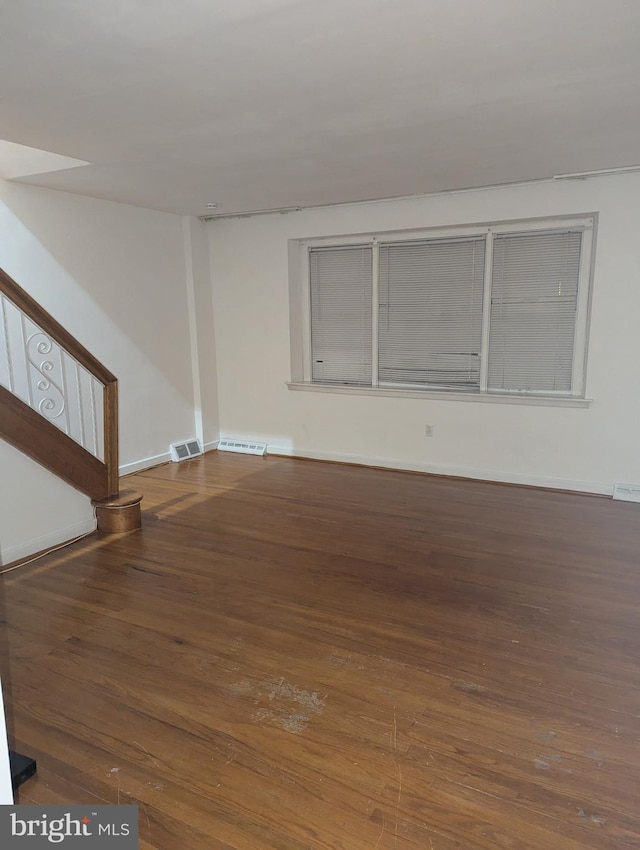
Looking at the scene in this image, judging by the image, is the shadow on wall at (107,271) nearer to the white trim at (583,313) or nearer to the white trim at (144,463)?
the white trim at (144,463)

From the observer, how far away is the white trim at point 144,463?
5.62 metres

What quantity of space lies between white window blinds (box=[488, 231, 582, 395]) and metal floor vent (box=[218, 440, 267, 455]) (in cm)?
262

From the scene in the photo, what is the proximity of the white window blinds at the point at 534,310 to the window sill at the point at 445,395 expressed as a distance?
0.21 meters

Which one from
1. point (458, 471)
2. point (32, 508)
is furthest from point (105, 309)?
point (458, 471)

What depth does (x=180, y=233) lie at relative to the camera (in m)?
6.06

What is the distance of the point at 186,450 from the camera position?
6234mm

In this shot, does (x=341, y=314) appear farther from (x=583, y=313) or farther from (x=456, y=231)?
(x=583, y=313)

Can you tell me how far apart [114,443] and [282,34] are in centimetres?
291

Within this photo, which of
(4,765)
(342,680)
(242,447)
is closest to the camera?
(4,765)

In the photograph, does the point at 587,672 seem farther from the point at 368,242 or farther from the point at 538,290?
the point at 368,242

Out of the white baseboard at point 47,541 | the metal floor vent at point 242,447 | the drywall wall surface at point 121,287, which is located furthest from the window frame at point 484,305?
the white baseboard at point 47,541

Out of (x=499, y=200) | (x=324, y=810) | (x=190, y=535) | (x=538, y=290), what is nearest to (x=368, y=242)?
(x=499, y=200)

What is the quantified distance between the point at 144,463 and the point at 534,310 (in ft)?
13.0

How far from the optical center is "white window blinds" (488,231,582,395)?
492 cm
